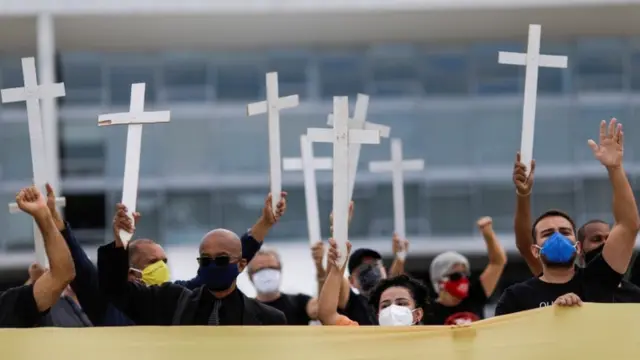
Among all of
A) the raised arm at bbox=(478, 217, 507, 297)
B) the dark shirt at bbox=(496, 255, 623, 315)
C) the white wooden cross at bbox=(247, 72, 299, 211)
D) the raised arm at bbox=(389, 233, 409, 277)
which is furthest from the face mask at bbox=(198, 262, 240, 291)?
the raised arm at bbox=(389, 233, 409, 277)

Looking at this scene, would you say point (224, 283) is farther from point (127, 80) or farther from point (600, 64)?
point (600, 64)

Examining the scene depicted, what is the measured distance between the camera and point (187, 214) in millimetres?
22266

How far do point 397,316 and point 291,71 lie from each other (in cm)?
1589

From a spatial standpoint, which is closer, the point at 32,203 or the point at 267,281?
the point at 32,203

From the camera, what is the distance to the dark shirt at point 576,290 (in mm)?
6922

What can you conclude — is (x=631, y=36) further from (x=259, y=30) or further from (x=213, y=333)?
(x=213, y=333)

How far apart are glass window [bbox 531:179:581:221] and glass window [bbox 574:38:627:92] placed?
1.41m

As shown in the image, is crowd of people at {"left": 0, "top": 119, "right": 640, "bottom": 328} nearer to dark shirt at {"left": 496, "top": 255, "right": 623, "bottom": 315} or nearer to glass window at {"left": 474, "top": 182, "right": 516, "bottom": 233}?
dark shirt at {"left": 496, "top": 255, "right": 623, "bottom": 315}

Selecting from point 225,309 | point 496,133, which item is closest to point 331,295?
point 225,309

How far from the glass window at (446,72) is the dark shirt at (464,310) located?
44.4 feet

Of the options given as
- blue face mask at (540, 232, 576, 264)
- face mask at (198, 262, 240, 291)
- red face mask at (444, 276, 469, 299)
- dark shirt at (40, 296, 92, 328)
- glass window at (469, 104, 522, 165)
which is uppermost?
glass window at (469, 104, 522, 165)

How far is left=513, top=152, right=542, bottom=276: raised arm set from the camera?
24.8 feet

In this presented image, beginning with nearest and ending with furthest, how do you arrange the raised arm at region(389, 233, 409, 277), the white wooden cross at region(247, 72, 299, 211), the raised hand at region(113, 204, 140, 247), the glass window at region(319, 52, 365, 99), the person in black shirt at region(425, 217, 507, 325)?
the raised hand at region(113, 204, 140, 247) < the white wooden cross at region(247, 72, 299, 211) < the person in black shirt at region(425, 217, 507, 325) < the raised arm at region(389, 233, 409, 277) < the glass window at region(319, 52, 365, 99)

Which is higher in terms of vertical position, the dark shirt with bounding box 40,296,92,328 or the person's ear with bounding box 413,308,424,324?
the person's ear with bounding box 413,308,424,324
